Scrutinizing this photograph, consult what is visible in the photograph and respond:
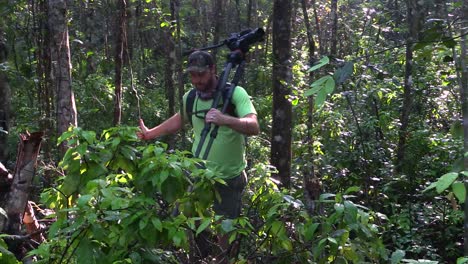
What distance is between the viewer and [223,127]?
14.5 feet

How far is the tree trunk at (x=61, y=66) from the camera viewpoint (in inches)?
225

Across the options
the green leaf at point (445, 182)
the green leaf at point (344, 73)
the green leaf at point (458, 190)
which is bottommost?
the green leaf at point (458, 190)

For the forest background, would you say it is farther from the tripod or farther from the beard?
the beard

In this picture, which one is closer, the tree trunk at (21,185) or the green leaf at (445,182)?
the green leaf at (445,182)

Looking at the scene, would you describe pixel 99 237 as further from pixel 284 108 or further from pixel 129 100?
pixel 129 100

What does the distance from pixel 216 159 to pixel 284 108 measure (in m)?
2.14

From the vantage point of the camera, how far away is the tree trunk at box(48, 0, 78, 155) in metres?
5.72

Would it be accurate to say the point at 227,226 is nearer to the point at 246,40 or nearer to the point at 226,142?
the point at 226,142

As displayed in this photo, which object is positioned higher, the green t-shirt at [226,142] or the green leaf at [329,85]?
the green leaf at [329,85]

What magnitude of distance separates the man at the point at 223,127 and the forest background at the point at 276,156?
0.84ft

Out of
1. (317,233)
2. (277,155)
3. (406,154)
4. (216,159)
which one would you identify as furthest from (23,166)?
(406,154)

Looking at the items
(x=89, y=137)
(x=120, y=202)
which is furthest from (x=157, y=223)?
(x=89, y=137)

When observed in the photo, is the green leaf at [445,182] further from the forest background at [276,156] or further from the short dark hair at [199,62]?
the short dark hair at [199,62]

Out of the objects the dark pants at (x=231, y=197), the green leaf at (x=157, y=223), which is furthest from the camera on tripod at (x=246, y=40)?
the green leaf at (x=157, y=223)
